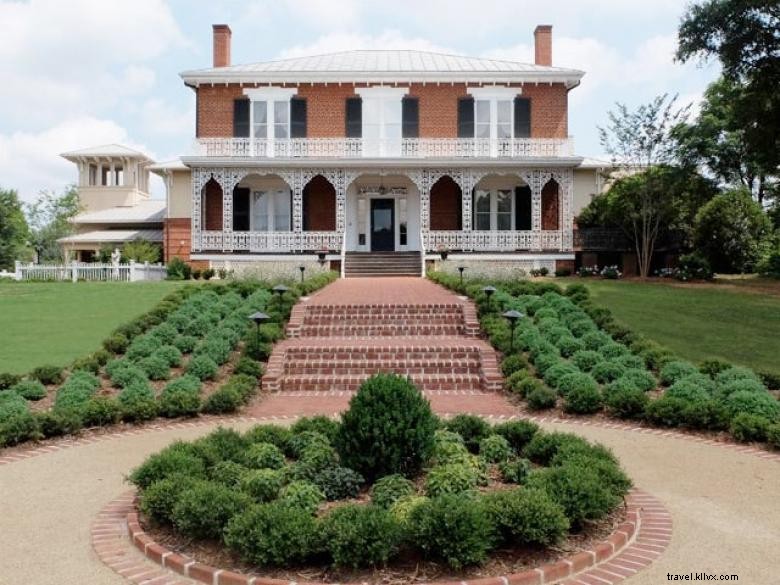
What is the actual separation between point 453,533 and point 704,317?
1470 cm

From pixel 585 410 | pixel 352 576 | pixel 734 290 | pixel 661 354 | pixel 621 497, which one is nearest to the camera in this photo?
pixel 352 576

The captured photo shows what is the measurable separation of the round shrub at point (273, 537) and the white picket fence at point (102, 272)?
23.8 meters

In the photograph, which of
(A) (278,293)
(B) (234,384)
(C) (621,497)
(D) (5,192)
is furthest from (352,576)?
(D) (5,192)

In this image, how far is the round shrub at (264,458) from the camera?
6.95 metres

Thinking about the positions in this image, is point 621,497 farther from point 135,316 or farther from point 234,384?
point 135,316

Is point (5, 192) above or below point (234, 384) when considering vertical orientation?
above

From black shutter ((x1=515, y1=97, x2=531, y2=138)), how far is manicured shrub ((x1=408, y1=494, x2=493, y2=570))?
27.1 metres

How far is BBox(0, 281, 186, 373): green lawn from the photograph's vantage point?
46.5ft

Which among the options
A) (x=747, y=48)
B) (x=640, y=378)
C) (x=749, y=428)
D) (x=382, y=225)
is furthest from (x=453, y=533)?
(x=382, y=225)

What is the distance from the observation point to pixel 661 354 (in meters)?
13.2

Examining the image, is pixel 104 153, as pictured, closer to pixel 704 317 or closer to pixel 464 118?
pixel 464 118

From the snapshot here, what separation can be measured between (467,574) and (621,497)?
1.91 meters

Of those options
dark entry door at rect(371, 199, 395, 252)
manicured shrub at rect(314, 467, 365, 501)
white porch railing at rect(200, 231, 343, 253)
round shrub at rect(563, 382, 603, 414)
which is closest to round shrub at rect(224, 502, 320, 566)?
manicured shrub at rect(314, 467, 365, 501)

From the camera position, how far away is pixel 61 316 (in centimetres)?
1800
